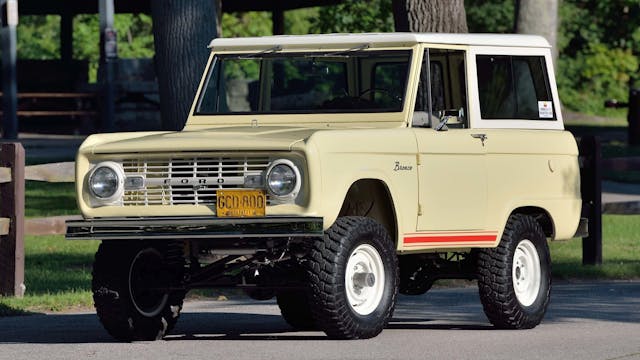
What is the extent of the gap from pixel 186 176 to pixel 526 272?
273 centimetres

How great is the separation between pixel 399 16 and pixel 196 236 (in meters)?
8.74

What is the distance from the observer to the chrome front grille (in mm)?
10703

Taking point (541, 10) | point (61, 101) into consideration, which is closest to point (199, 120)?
point (541, 10)

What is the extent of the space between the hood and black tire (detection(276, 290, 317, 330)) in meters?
1.28

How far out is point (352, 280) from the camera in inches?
425

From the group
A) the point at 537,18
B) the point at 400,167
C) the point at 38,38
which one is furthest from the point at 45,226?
the point at 38,38

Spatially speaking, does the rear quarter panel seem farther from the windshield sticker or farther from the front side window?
the front side window

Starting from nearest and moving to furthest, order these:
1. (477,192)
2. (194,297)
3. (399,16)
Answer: (477,192) → (194,297) → (399,16)

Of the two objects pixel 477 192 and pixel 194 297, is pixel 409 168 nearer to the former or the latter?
pixel 477 192

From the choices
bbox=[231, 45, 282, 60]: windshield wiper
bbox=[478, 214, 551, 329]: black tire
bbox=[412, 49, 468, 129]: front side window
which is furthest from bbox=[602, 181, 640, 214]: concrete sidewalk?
bbox=[231, 45, 282, 60]: windshield wiper

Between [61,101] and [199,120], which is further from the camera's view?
[61,101]

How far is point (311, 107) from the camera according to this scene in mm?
12156

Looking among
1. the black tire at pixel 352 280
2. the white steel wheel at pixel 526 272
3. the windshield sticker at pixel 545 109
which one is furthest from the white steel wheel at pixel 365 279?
the windshield sticker at pixel 545 109

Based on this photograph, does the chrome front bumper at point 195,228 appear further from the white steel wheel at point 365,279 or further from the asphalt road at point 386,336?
the asphalt road at point 386,336
